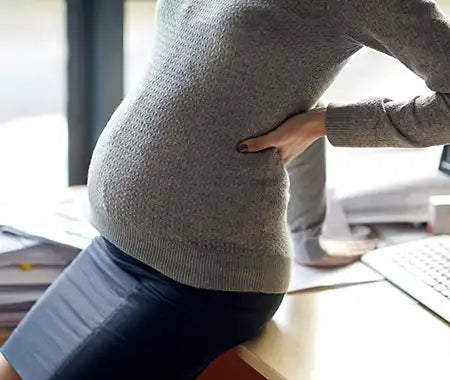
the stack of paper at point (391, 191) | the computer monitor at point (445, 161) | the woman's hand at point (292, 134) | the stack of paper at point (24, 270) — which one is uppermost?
the woman's hand at point (292, 134)

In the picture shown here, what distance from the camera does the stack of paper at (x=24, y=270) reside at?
143 centimetres

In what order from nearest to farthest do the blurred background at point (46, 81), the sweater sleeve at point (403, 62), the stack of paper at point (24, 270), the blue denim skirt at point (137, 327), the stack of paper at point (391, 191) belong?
the sweater sleeve at point (403, 62) → the blue denim skirt at point (137, 327) → the stack of paper at point (24, 270) → the stack of paper at point (391, 191) → the blurred background at point (46, 81)

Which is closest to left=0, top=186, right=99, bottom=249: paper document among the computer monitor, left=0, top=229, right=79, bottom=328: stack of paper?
left=0, top=229, right=79, bottom=328: stack of paper

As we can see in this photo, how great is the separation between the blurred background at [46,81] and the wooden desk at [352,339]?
22.9 inches

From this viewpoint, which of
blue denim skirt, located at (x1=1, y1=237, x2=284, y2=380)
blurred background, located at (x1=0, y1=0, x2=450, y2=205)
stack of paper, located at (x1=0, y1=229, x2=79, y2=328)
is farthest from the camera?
blurred background, located at (x1=0, y1=0, x2=450, y2=205)

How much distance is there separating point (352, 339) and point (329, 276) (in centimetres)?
22

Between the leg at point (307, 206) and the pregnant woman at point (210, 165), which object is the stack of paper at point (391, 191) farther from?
the pregnant woman at point (210, 165)

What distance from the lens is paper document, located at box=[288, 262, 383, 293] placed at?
144 cm

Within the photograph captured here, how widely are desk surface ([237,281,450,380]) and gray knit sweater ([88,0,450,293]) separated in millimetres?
102

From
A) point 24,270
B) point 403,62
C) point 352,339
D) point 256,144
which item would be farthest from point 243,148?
point 24,270

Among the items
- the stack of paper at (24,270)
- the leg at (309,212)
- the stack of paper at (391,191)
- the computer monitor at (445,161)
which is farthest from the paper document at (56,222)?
the computer monitor at (445,161)

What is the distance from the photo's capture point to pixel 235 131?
1137 millimetres

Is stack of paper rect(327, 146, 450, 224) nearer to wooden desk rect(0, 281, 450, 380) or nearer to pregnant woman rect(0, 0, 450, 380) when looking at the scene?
wooden desk rect(0, 281, 450, 380)

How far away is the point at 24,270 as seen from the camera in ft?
4.75
